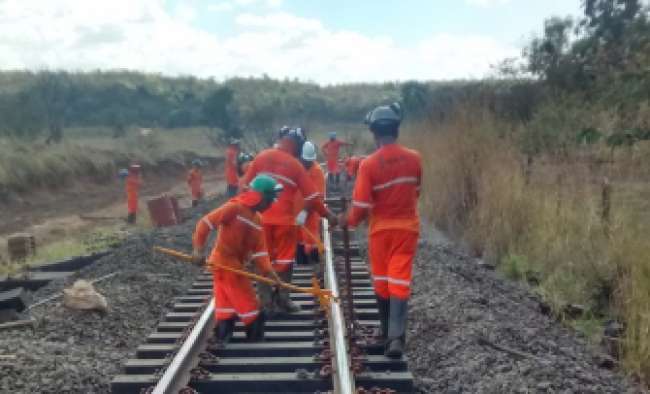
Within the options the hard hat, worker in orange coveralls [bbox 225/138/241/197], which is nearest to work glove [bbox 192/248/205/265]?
the hard hat

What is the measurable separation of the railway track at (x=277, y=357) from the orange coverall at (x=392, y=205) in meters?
0.34

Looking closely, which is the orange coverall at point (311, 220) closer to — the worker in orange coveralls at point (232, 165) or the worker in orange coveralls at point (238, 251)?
the worker in orange coveralls at point (238, 251)

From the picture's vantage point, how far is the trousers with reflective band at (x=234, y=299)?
5734 mm

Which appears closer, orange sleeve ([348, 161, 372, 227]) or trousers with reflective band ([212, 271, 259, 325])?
orange sleeve ([348, 161, 372, 227])

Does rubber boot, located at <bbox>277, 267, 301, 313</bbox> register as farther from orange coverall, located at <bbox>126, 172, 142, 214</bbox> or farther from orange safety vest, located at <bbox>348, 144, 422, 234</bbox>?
orange coverall, located at <bbox>126, 172, 142, 214</bbox>

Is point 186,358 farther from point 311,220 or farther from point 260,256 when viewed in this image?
point 311,220

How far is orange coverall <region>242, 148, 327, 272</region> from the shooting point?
721 centimetres

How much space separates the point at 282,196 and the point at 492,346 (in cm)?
283

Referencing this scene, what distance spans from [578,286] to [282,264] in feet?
10.4

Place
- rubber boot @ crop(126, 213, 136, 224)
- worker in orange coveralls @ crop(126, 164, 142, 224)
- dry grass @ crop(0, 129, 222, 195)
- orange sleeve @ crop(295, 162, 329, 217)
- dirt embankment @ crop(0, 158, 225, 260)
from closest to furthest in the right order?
orange sleeve @ crop(295, 162, 329, 217) < worker in orange coveralls @ crop(126, 164, 142, 224) < rubber boot @ crop(126, 213, 136, 224) < dirt embankment @ crop(0, 158, 225, 260) < dry grass @ crop(0, 129, 222, 195)

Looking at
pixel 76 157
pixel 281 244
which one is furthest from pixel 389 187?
pixel 76 157

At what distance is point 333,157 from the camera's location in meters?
20.2

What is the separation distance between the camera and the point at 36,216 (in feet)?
67.9

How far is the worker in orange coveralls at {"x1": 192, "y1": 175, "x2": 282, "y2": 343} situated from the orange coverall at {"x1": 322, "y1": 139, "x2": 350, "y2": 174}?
13.9m
